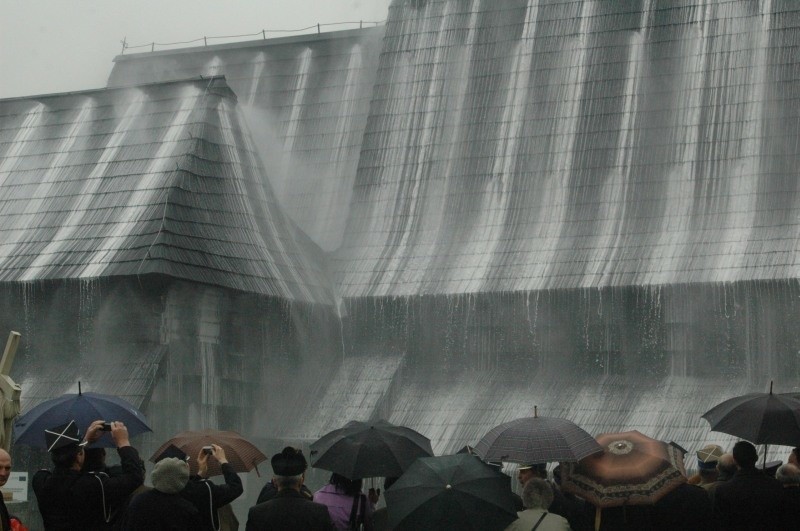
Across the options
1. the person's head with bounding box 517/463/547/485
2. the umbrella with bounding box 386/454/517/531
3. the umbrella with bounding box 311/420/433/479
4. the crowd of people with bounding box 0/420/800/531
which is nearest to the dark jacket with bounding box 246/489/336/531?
the crowd of people with bounding box 0/420/800/531

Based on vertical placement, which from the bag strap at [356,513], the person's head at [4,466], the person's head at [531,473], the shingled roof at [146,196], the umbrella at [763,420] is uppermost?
the shingled roof at [146,196]

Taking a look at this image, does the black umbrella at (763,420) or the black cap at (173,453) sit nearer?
the black umbrella at (763,420)

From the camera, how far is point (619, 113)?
105 feet

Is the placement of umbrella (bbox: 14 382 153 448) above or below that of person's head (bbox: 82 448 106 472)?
above

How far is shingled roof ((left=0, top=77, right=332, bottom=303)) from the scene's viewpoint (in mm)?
28359

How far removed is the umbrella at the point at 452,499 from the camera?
11688 mm

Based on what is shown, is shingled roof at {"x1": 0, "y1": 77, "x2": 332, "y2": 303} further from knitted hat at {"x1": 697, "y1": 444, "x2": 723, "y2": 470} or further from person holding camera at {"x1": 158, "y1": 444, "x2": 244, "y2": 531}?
person holding camera at {"x1": 158, "y1": 444, "x2": 244, "y2": 531}

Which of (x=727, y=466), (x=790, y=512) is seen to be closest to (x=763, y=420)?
(x=727, y=466)

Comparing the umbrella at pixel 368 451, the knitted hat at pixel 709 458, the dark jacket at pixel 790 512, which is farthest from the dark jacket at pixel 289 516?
the knitted hat at pixel 709 458

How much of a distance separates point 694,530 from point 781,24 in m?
22.2

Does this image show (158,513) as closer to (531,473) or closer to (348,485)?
(348,485)

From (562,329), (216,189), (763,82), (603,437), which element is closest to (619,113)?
(763,82)

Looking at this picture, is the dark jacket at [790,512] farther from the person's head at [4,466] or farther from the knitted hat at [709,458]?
the person's head at [4,466]

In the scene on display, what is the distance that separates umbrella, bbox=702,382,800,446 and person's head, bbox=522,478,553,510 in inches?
86.1
